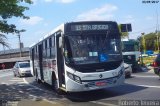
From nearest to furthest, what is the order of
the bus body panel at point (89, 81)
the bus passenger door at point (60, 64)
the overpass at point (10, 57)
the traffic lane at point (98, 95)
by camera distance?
the bus body panel at point (89, 81)
the traffic lane at point (98, 95)
the bus passenger door at point (60, 64)
the overpass at point (10, 57)

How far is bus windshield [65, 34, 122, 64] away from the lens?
14992 mm

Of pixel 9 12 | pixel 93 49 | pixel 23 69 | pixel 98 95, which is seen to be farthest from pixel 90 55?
pixel 23 69

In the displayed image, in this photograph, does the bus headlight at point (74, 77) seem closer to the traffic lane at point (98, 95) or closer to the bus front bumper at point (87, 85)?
the bus front bumper at point (87, 85)

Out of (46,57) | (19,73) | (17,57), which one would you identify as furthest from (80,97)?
(17,57)

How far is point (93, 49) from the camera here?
15.1 metres

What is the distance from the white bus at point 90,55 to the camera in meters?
15.0

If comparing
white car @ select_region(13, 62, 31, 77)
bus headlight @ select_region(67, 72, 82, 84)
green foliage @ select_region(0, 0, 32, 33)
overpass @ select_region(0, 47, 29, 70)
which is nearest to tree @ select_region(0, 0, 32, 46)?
green foliage @ select_region(0, 0, 32, 33)

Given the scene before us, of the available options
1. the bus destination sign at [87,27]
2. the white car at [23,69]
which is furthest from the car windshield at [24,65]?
the bus destination sign at [87,27]

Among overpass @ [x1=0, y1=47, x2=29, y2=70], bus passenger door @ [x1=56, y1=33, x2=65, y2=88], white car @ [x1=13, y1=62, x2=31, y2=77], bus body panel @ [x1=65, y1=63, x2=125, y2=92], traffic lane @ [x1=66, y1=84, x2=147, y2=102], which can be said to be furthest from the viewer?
overpass @ [x1=0, y1=47, x2=29, y2=70]

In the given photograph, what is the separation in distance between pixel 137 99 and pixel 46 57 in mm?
8041

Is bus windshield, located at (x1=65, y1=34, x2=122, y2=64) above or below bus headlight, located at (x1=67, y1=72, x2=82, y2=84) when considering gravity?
above

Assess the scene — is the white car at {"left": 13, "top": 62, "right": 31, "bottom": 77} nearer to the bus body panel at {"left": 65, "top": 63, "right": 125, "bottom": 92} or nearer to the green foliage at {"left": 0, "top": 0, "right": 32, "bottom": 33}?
the green foliage at {"left": 0, "top": 0, "right": 32, "bottom": 33}

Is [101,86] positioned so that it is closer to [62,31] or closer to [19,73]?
[62,31]

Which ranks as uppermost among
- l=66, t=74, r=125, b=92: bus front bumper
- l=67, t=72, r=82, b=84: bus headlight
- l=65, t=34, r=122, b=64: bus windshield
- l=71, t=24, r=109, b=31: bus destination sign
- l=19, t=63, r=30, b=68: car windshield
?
l=71, t=24, r=109, b=31: bus destination sign
